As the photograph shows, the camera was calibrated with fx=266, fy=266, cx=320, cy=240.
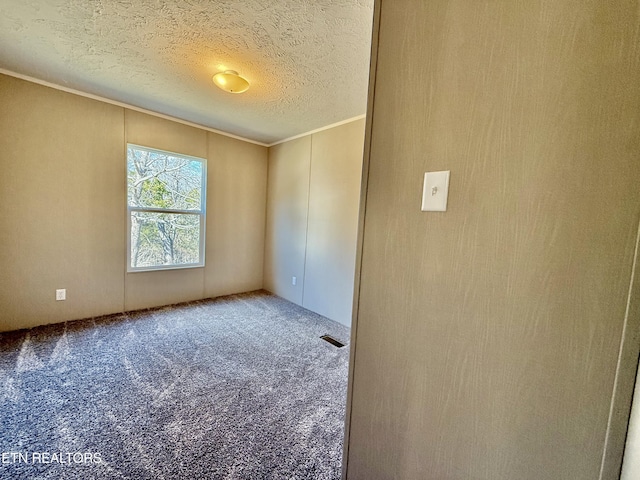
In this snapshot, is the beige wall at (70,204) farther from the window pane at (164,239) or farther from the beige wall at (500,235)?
the beige wall at (500,235)

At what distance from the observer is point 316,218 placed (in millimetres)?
3611

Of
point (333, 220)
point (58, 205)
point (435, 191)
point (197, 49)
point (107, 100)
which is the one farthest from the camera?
point (333, 220)

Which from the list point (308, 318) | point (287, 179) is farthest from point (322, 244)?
point (287, 179)

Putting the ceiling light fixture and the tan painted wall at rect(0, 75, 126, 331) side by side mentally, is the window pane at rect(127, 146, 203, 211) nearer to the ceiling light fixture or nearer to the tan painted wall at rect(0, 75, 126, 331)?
the tan painted wall at rect(0, 75, 126, 331)

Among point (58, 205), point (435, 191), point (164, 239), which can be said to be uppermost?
point (435, 191)

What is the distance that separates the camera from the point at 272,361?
233 cm

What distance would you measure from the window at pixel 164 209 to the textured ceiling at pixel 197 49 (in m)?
0.71

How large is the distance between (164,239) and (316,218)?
2029 mm

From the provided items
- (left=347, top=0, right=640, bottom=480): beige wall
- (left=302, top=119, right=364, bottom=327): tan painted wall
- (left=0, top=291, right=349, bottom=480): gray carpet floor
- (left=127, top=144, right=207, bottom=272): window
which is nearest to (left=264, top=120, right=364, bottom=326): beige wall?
(left=302, top=119, right=364, bottom=327): tan painted wall

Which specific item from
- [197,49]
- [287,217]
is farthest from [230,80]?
[287,217]

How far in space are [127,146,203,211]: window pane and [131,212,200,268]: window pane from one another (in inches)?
6.0

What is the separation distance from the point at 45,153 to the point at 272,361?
302cm

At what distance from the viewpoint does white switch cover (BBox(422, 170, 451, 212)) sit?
0.78 m

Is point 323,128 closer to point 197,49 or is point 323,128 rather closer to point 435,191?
point 197,49
